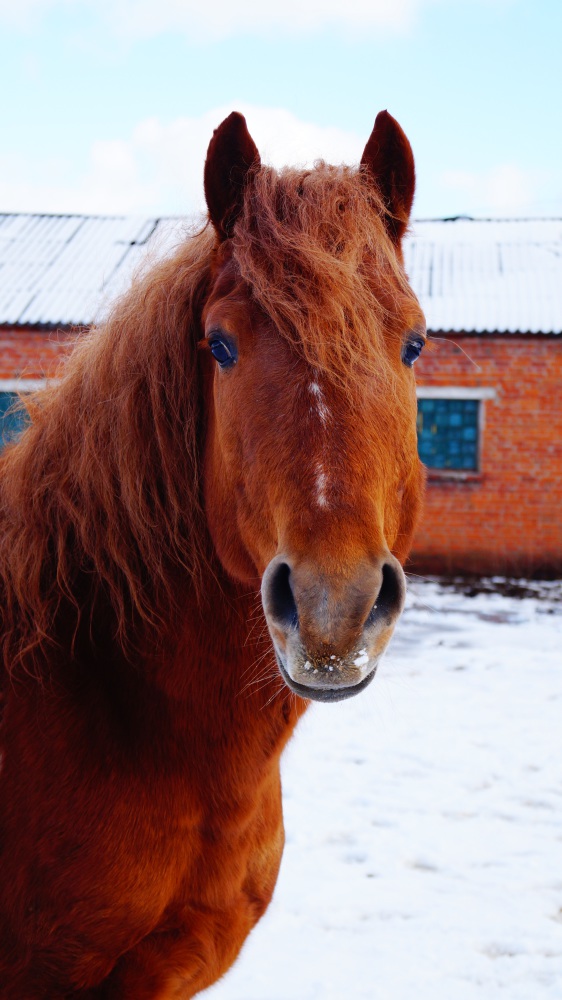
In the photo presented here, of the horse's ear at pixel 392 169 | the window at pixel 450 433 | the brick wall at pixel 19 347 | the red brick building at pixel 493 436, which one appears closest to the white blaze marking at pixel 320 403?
the horse's ear at pixel 392 169

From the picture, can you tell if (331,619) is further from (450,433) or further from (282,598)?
(450,433)

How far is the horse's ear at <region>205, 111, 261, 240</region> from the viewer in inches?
69.7

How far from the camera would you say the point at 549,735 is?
5.08 meters

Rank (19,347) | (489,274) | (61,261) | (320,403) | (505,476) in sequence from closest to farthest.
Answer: (320,403), (505,476), (19,347), (489,274), (61,261)

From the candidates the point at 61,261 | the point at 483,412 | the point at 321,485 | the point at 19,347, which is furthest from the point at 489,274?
the point at 321,485

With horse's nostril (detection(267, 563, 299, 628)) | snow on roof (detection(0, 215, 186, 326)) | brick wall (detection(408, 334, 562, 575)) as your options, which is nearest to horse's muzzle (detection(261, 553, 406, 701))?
Result: horse's nostril (detection(267, 563, 299, 628))

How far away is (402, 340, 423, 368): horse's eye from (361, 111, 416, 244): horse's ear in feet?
1.04

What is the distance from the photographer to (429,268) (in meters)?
12.9

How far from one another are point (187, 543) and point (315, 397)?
55 cm

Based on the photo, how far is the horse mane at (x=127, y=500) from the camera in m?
1.83

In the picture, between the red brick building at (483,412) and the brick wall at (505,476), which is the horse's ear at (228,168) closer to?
the red brick building at (483,412)

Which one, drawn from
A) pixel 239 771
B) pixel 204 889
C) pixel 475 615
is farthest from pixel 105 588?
pixel 475 615

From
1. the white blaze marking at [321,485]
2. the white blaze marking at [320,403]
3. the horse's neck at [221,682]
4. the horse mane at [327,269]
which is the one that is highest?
the horse mane at [327,269]

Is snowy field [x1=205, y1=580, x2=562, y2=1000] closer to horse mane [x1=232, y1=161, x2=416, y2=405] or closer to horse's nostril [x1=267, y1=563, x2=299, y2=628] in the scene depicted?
horse's nostril [x1=267, y1=563, x2=299, y2=628]
